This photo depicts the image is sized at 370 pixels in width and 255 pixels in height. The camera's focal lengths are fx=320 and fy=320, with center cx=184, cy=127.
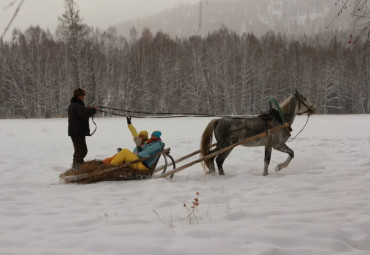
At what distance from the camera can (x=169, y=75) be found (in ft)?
131

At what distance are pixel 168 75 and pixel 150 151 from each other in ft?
113

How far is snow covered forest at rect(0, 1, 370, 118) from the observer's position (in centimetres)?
3684

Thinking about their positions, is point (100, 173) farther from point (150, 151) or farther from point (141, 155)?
point (150, 151)

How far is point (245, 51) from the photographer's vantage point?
130ft

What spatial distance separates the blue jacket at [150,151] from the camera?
6141 mm

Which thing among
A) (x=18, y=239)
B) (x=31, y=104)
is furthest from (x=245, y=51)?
(x=18, y=239)

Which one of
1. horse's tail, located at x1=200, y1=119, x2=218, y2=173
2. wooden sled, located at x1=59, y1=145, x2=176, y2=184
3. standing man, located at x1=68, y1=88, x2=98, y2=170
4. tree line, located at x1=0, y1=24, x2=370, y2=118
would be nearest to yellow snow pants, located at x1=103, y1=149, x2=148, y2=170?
wooden sled, located at x1=59, y1=145, x2=176, y2=184

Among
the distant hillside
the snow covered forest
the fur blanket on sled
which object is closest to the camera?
the fur blanket on sled

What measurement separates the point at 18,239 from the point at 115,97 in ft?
117

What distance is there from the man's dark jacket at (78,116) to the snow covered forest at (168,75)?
92.9 feet

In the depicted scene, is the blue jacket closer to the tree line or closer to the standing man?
the standing man

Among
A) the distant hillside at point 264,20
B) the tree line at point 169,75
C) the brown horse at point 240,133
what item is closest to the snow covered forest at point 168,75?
the tree line at point 169,75

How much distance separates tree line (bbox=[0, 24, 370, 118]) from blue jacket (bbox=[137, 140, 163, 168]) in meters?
28.6

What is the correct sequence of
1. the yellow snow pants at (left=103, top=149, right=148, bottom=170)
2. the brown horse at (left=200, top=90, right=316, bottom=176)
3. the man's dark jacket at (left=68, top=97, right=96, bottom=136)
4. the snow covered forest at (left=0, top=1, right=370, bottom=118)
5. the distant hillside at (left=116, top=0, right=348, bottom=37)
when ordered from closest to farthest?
the yellow snow pants at (left=103, top=149, right=148, bottom=170), the man's dark jacket at (left=68, top=97, right=96, bottom=136), the brown horse at (left=200, top=90, right=316, bottom=176), the snow covered forest at (left=0, top=1, right=370, bottom=118), the distant hillside at (left=116, top=0, right=348, bottom=37)
